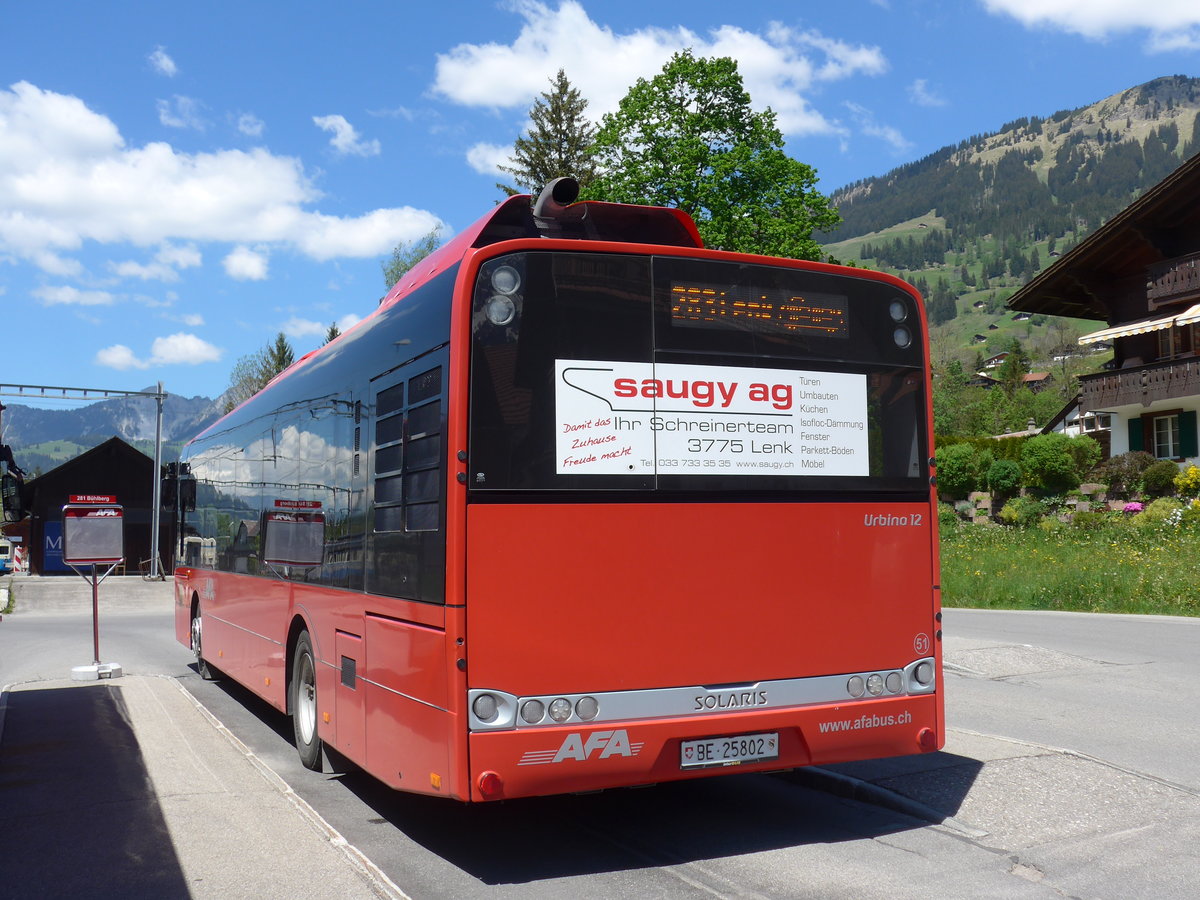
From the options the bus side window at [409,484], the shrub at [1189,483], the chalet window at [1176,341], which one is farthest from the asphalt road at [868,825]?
the chalet window at [1176,341]

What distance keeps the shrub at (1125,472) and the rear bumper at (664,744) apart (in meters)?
30.6

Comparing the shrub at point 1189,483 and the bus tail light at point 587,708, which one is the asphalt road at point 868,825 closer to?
the bus tail light at point 587,708

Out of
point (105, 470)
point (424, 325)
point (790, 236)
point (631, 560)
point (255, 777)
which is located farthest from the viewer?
point (105, 470)

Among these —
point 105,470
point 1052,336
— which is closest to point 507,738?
point 105,470

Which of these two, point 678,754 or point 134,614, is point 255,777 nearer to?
point 678,754

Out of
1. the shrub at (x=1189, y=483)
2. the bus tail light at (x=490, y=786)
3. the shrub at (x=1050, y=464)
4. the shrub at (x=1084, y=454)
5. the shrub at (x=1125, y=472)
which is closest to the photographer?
the bus tail light at (x=490, y=786)

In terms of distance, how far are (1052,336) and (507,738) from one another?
13163cm

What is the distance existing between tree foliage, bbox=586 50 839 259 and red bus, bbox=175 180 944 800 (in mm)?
28960

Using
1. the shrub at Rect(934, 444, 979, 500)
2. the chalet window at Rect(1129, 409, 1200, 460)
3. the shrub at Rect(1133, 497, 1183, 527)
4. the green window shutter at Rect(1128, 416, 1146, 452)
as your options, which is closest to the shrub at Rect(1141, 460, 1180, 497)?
Answer: the shrub at Rect(1133, 497, 1183, 527)

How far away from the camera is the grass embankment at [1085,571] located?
20.0 m

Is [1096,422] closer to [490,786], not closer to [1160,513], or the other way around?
[1160,513]

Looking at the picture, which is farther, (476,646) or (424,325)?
(424,325)

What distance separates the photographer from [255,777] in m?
8.03

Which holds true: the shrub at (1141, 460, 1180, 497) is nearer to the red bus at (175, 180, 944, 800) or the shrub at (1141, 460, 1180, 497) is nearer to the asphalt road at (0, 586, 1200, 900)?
Result: the asphalt road at (0, 586, 1200, 900)
